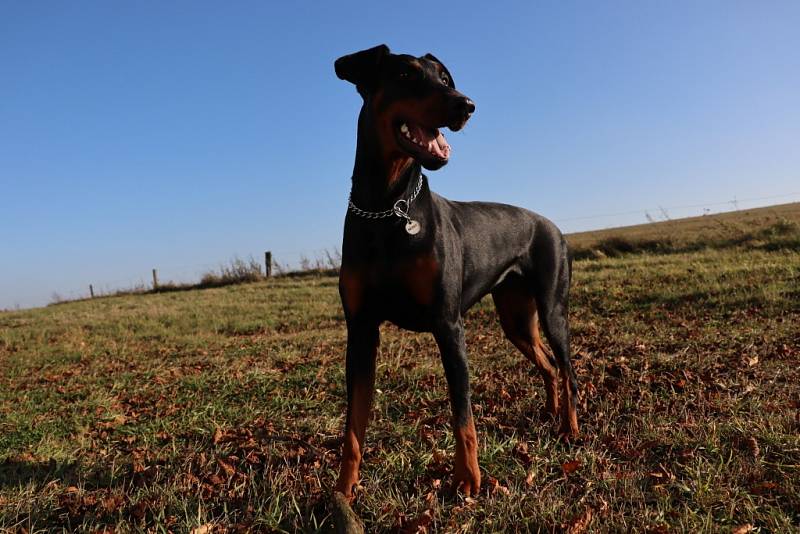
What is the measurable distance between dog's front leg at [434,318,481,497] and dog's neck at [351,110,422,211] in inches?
28.9

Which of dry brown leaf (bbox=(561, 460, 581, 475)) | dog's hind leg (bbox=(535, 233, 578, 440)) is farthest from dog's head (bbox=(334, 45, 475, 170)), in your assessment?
dry brown leaf (bbox=(561, 460, 581, 475))

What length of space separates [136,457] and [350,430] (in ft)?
6.18

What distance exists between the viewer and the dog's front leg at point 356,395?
10.2ft

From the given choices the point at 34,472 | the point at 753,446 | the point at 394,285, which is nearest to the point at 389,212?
the point at 394,285

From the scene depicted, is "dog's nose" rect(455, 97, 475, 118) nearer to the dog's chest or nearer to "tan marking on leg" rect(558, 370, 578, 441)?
the dog's chest

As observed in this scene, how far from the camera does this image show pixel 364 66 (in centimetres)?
314

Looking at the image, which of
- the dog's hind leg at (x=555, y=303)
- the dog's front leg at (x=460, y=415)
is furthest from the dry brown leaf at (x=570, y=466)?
the dog's hind leg at (x=555, y=303)

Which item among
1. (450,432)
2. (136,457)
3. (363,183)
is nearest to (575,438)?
(450,432)

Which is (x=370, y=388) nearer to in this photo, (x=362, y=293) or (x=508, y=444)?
(x=362, y=293)

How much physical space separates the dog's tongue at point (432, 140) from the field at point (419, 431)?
5.65ft

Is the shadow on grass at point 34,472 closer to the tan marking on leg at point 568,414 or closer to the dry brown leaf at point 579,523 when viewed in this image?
the dry brown leaf at point 579,523

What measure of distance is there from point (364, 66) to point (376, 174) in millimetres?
581

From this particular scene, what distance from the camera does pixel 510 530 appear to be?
274cm

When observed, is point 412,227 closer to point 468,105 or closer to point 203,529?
point 468,105
